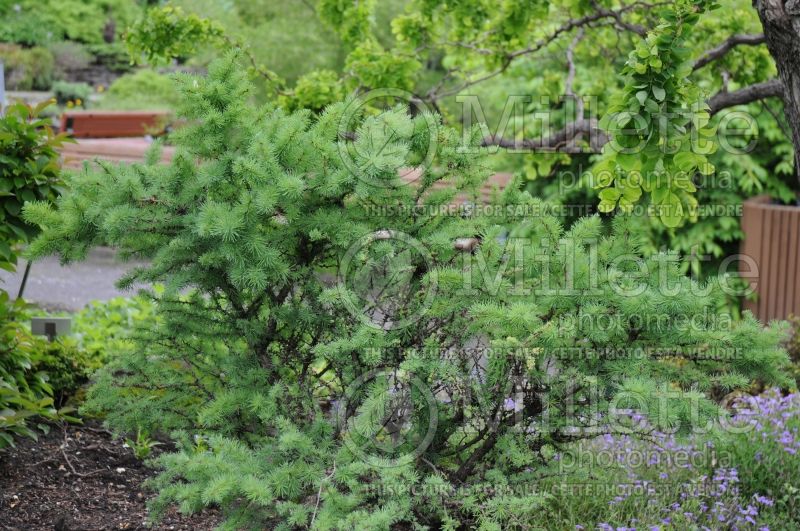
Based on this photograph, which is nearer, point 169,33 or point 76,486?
point 76,486

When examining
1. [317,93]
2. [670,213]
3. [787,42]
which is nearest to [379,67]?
[317,93]

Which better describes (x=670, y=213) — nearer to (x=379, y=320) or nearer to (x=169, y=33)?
(x=379, y=320)

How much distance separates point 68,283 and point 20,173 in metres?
5.59

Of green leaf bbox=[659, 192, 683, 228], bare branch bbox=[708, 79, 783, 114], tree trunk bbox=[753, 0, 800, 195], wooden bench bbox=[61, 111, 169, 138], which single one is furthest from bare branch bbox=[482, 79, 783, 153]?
wooden bench bbox=[61, 111, 169, 138]

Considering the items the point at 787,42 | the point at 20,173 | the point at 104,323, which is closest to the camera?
the point at 787,42

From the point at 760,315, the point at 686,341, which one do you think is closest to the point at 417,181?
the point at 686,341

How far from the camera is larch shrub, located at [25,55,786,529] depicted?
3008 mm

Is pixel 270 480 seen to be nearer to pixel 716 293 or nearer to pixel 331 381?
pixel 331 381

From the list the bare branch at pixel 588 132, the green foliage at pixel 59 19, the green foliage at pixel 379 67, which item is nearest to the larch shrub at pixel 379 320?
the bare branch at pixel 588 132

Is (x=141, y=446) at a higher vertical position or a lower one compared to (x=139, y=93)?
lower

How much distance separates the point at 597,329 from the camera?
2.99 meters

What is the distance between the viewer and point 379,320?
3389 mm

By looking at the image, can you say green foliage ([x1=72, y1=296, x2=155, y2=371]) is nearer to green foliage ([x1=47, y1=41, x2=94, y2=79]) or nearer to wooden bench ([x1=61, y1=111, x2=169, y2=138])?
wooden bench ([x1=61, y1=111, x2=169, y2=138])

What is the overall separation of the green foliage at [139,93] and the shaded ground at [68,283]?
789 cm
